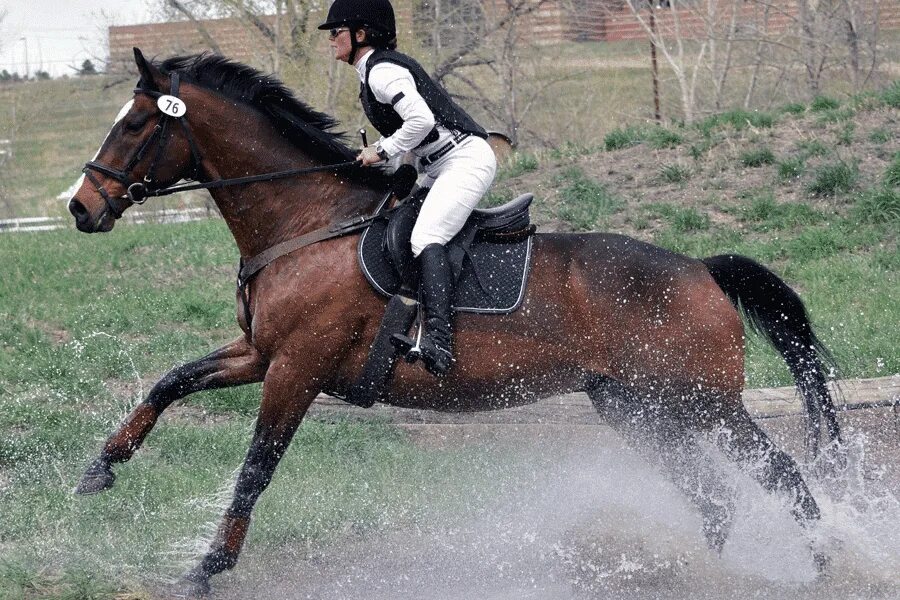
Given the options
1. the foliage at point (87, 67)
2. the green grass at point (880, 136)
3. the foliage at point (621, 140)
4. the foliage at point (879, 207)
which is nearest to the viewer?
the foliage at point (879, 207)

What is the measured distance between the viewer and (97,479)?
216 inches

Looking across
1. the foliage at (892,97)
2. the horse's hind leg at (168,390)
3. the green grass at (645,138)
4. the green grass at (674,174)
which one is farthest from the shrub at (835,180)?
the horse's hind leg at (168,390)

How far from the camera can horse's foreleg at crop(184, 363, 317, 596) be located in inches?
208

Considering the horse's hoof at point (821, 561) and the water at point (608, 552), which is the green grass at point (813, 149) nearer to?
the water at point (608, 552)

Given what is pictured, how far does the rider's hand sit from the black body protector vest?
0.13 metres

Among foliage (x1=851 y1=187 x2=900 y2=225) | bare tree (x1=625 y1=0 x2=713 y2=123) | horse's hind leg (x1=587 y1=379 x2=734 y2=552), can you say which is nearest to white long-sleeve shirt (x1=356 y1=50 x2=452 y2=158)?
horse's hind leg (x1=587 y1=379 x2=734 y2=552)

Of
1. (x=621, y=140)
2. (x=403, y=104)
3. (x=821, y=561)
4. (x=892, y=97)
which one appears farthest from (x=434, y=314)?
(x=892, y=97)

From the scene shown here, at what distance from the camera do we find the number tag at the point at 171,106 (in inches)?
209

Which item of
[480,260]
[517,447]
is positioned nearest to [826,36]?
[517,447]

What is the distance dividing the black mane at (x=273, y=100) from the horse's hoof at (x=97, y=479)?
69.3 inches

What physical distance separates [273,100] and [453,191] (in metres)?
1.02

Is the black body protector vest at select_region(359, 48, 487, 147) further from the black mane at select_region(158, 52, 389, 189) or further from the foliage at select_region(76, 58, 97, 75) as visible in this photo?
the foliage at select_region(76, 58, 97, 75)

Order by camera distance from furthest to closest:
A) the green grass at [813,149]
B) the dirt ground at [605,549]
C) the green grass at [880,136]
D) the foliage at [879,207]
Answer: the green grass at [880,136]
the green grass at [813,149]
the foliage at [879,207]
the dirt ground at [605,549]

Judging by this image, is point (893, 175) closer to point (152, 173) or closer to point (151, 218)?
point (152, 173)
